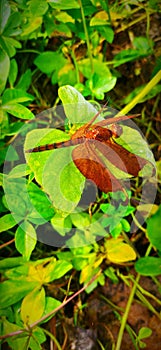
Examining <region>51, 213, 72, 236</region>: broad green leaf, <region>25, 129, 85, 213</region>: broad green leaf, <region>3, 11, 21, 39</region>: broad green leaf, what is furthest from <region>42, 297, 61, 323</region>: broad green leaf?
<region>3, 11, 21, 39</region>: broad green leaf

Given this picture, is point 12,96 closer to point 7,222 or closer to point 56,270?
point 7,222

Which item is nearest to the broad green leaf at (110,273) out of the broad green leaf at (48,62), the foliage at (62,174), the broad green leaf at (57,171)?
the foliage at (62,174)

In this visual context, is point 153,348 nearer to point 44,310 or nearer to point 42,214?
point 44,310

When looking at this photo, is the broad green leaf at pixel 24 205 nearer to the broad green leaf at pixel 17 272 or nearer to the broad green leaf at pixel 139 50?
the broad green leaf at pixel 17 272

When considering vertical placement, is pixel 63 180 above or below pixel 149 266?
above

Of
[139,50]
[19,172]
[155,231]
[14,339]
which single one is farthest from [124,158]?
[139,50]

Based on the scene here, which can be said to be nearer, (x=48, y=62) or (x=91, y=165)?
(x=91, y=165)
